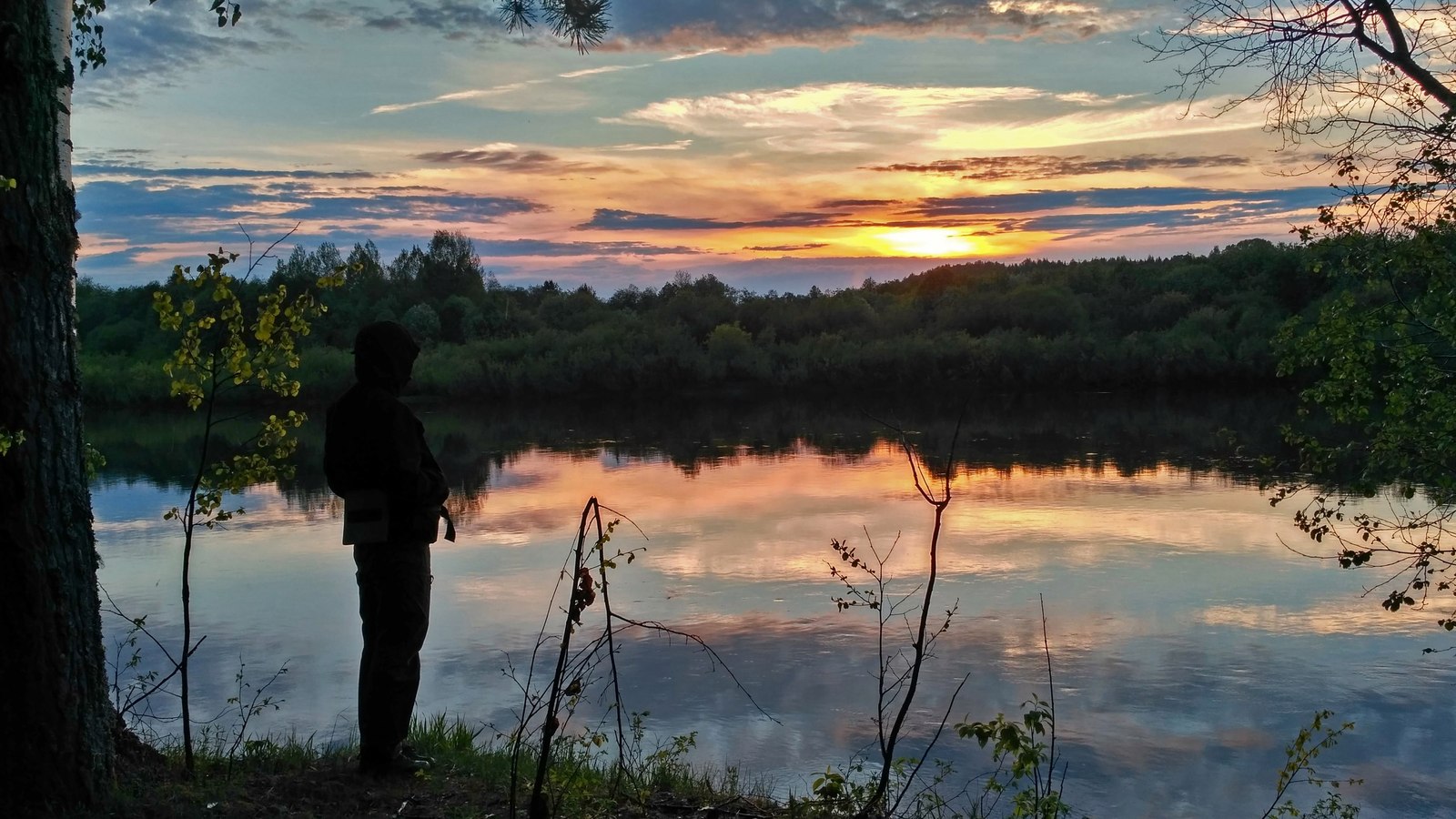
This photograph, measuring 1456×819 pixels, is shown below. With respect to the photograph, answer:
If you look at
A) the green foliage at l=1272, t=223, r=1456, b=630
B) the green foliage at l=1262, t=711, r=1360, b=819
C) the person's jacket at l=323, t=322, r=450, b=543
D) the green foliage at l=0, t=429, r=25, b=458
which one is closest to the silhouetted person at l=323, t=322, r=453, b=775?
the person's jacket at l=323, t=322, r=450, b=543

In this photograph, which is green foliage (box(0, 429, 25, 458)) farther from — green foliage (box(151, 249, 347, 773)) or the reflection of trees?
the reflection of trees

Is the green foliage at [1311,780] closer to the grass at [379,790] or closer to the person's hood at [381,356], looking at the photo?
the grass at [379,790]

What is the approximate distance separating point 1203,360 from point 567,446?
79.7 feet

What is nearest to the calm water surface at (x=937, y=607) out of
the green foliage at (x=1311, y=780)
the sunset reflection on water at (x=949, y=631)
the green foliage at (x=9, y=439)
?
the sunset reflection on water at (x=949, y=631)

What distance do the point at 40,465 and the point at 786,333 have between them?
43.0m

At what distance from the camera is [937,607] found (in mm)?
10367

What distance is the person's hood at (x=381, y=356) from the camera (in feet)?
14.7

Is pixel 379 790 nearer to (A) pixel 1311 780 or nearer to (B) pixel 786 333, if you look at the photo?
(A) pixel 1311 780

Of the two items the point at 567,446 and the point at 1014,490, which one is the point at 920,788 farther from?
the point at 567,446

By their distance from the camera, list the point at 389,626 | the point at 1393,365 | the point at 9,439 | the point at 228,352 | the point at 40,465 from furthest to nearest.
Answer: the point at 1393,365
the point at 228,352
the point at 389,626
the point at 40,465
the point at 9,439

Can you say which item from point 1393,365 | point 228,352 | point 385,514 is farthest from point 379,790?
point 1393,365

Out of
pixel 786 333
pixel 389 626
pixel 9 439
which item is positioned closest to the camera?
pixel 9 439

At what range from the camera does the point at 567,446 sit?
87.8 ft

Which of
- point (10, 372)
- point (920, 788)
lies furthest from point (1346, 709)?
point (10, 372)
